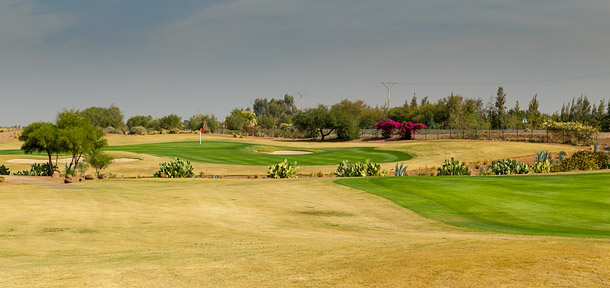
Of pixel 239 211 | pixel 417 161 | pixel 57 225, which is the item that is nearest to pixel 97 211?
pixel 57 225

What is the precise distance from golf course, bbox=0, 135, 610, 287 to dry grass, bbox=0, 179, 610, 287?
33 mm

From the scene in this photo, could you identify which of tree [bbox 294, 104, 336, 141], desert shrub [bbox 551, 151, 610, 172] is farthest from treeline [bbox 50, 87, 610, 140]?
desert shrub [bbox 551, 151, 610, 172]

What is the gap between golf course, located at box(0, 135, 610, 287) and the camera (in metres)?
6.87

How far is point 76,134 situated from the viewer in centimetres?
3438

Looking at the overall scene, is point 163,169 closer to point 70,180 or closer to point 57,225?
point 70,180

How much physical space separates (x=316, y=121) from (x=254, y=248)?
87.5 metres

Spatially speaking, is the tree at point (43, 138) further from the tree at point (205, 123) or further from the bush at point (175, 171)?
the tree at point (205, 123)

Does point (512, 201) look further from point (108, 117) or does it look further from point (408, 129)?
point (108, 117)

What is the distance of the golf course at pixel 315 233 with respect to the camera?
687 centimetres

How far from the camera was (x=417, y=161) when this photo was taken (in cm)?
5400

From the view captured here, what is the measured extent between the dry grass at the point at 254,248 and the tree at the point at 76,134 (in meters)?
14.4

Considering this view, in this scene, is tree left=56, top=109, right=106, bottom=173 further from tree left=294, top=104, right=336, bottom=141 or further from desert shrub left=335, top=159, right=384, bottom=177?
tree left=294, top=104, right=336, bottom=141

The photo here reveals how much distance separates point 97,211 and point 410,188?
14.1 metres

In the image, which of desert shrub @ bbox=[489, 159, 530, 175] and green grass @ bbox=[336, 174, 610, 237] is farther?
desert shrub @ bbox=[489, 159, 530, 175]
